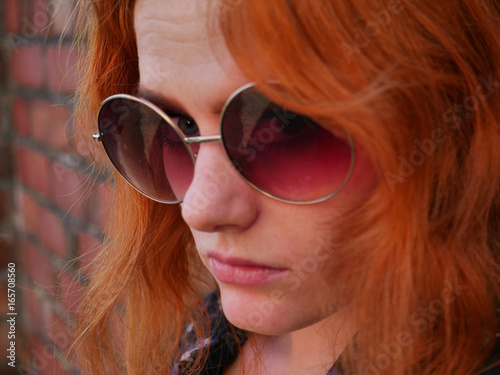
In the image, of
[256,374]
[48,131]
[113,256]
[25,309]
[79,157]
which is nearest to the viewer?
[256,374]

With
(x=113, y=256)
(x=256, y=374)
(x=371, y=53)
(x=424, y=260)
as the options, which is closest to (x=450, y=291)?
(x=424, y=260)

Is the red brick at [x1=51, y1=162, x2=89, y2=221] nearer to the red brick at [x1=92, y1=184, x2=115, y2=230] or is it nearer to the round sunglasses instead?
the red brick at [x1=92, y1=184, x2=115, y2=230]

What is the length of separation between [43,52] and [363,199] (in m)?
1.26

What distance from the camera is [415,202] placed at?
64 centimetres

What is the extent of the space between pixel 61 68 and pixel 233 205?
0.95 meters

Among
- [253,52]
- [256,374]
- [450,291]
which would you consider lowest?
[256,374]

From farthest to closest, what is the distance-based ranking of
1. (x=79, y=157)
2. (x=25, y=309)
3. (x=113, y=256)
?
(x=25, y=309) → (x=79, y=157) → (x=113, y=256)

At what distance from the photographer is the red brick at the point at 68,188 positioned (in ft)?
5.09

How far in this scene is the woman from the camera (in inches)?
23.7

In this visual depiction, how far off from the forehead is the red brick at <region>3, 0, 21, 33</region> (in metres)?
1.15

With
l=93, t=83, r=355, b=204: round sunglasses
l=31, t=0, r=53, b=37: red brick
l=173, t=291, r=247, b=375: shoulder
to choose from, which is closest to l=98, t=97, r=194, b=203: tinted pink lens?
l=93, t=83, r=355, b=204: round sunglasses

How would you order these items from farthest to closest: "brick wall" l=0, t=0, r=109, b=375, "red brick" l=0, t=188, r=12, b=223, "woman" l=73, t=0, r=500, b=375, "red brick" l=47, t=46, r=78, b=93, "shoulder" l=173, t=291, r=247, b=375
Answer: "red brick" l=0, t=188, r=12, b=223 < "brick wall" l=0, t=0, r=109, b=375 < "red brick" l=47, t=46, r=78, b=93 < "shoulder" l=173, t=291, r=247, b=375 < "woman" l=73, t=0, r=500, b=375

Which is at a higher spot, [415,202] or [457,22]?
[457,22]

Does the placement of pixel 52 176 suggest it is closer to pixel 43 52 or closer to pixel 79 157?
pixel 79 157
